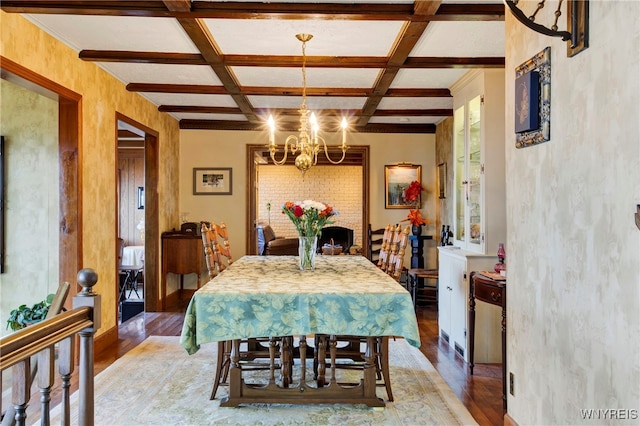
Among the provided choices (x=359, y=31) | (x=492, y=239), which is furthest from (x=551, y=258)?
(x=359, y=31)

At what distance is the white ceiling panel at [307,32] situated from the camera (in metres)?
3.10

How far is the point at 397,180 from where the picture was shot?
680 centimetres

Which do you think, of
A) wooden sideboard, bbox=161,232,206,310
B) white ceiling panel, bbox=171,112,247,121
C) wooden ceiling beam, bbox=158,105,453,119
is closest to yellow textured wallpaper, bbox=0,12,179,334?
wooden ceiling beam, bbox=158,105,453,119

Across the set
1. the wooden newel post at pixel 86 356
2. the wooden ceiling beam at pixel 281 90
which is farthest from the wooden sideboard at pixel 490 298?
the wooden ceiling beam at pixel 281 90

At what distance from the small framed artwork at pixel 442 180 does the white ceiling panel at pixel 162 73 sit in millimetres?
3284

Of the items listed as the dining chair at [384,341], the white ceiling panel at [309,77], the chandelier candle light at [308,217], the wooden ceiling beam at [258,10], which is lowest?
the dining chair at [384,341]

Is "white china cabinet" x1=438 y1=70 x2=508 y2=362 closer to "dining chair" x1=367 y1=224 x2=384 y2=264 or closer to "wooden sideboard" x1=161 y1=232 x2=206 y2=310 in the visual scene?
"dining chair" x1=367 y1=224 x2=384 y2=264

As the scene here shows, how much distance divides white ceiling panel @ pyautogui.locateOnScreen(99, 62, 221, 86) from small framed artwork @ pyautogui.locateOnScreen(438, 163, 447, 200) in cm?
328

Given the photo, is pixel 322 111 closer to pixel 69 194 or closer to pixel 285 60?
pixel 285 60

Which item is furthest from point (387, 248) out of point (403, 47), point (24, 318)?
point (24, 318)

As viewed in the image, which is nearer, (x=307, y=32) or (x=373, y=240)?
(x=307, y=32)

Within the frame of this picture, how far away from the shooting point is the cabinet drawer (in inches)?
112

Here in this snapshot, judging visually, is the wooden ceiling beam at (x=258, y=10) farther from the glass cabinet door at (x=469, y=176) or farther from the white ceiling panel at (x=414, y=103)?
the white ceiling panel at (x=414, y=103)

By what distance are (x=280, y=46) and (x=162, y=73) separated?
1.39 meters
